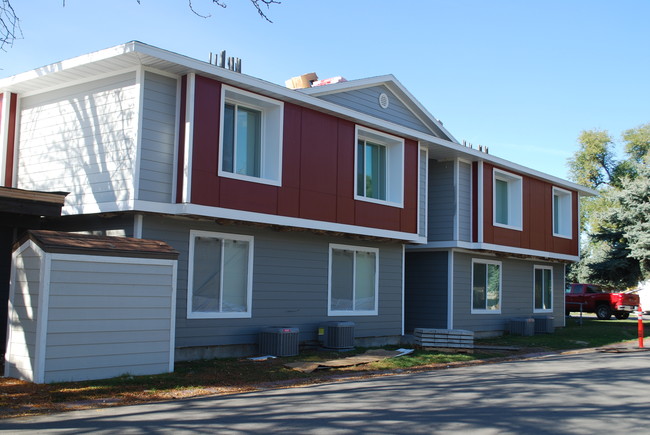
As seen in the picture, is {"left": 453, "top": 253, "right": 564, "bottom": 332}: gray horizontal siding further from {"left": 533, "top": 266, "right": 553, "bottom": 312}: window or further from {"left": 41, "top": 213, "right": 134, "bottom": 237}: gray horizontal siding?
{"left": 41, "top": 213, "right": 134, "bottom": 237}: gray horizontal siding

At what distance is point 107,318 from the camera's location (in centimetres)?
1013

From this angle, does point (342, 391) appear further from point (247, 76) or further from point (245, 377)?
point (247, 76)

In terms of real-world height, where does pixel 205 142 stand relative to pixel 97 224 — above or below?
above

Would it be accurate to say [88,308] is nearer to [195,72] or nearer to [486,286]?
[195,72]

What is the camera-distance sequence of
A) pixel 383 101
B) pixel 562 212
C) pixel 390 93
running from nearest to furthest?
1. pixel 383 101
2. pixel 390 93
3. pixel 562 212

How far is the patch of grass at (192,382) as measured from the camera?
8500 millimetres

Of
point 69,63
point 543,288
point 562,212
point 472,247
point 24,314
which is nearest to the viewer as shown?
point 24,314

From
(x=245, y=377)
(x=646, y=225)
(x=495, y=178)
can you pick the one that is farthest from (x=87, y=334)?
(x=646, y=225)

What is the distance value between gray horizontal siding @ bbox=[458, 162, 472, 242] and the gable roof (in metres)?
1.24

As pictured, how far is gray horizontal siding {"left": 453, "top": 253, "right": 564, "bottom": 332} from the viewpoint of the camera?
2012 cm

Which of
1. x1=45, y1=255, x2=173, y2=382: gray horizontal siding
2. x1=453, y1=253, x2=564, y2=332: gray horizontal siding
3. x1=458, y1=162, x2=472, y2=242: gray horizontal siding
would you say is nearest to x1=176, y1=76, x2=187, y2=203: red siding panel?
x1=45, y1=255, x2=173, y2=382: gray horizontal siding

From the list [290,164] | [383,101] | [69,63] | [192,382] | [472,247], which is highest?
[383,101]

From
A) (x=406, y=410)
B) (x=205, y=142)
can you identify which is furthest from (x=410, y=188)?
(x=406, y=410)

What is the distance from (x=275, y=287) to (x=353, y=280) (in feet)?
9.20
